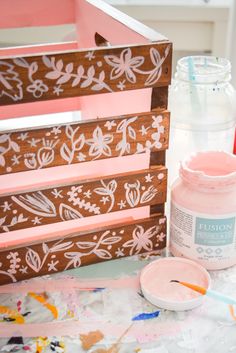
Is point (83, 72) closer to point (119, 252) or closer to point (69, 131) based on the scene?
point (69, 131)

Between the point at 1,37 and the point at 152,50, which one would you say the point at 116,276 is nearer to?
the point at 152,50

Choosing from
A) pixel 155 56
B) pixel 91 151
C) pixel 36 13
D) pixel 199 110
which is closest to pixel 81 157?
pixel 91 151

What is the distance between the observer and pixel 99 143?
1.53 ft

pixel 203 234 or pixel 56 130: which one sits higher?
pixel 56 130

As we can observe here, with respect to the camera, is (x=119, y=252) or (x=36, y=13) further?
(x=36, y=13)

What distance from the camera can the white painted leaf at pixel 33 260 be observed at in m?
0.49

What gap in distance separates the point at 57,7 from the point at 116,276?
0.43 meters

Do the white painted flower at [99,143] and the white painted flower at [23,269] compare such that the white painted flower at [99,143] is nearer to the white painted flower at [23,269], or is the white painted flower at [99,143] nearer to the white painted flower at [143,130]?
the white painted flower at [143,130]

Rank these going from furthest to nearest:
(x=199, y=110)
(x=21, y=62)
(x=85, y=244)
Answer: (x=199, y=110)
(x=85, y=244)
(x=21, y=62)

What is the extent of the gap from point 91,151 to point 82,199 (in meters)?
0.05

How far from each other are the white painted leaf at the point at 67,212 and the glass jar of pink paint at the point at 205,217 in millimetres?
104

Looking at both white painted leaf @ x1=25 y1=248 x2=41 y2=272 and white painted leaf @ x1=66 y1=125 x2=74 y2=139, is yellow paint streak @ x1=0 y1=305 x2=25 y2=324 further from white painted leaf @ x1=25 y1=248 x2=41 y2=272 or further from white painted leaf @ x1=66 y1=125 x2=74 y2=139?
white painted leaf @ x1=66 y1=125 x2=74 y2=139

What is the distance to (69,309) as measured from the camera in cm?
47

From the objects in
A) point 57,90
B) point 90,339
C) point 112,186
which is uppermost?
point 57,90
